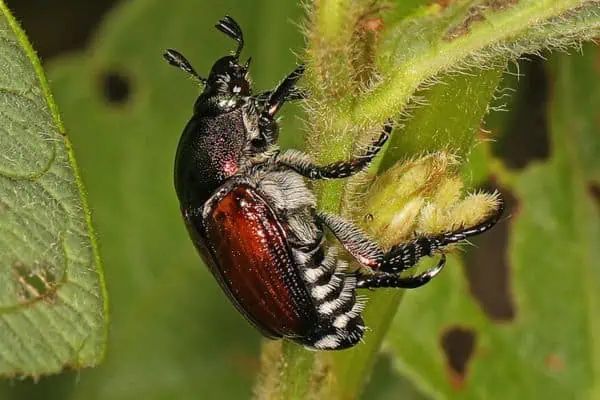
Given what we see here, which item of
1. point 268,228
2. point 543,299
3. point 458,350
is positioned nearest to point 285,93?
point 268,228

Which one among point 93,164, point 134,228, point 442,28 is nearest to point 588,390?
point 442,28

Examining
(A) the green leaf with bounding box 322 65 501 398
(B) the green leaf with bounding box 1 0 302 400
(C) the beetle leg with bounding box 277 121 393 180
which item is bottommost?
(B) the green leaf with bounding box 1 0 302 400

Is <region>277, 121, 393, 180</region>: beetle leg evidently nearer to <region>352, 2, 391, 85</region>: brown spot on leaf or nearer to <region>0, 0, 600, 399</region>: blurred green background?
<region>352, 2, 391, 85</region>: brown spot on leaf

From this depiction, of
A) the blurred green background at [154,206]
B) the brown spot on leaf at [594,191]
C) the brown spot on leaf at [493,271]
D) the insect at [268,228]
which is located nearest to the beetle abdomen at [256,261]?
the insect at [268,228]

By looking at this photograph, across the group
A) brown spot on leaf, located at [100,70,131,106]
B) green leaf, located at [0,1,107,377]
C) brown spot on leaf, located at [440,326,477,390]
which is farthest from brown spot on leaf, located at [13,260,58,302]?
brown spot on leaf, located at [100,70,131,106]

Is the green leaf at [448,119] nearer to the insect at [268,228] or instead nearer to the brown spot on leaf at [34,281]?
the insect at [268,228]

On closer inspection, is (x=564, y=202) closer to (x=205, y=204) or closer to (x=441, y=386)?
(x=441, y=386)

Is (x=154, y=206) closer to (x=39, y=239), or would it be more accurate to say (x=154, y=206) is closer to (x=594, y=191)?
(x=594, y=191)
